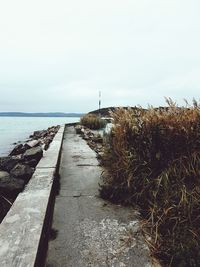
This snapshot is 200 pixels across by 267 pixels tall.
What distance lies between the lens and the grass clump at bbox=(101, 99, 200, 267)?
251cm

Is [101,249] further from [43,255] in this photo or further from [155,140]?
[155,140]

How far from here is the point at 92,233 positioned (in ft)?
8.93

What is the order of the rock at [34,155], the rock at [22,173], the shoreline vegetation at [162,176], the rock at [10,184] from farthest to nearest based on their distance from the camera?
the rock at [34,155] < the rock at [22,173] < the rock at [10,184] < the shoreline vegetation at [162,176]

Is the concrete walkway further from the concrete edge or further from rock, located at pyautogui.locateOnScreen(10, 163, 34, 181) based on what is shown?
rock, located at pyautogui.locateOnScreen(10, 163, 34, 181)

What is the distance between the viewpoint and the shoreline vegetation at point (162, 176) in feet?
8.19

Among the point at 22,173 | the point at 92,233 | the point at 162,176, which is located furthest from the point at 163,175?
the point at 22,173

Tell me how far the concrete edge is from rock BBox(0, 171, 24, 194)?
104 mm

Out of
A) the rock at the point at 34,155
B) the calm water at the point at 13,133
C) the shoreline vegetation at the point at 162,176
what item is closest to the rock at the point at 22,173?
the shoreline vegetation at the point at 162,176

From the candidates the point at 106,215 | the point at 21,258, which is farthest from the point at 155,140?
the point at 21,258

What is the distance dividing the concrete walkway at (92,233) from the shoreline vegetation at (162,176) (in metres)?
0.14

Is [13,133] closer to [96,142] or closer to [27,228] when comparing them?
[96,142]

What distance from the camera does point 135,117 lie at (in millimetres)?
4008

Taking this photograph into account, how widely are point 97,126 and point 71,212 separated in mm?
15601

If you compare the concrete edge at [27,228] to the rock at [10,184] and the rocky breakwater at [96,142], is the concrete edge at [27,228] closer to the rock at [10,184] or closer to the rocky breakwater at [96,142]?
the rock at [10,184]
